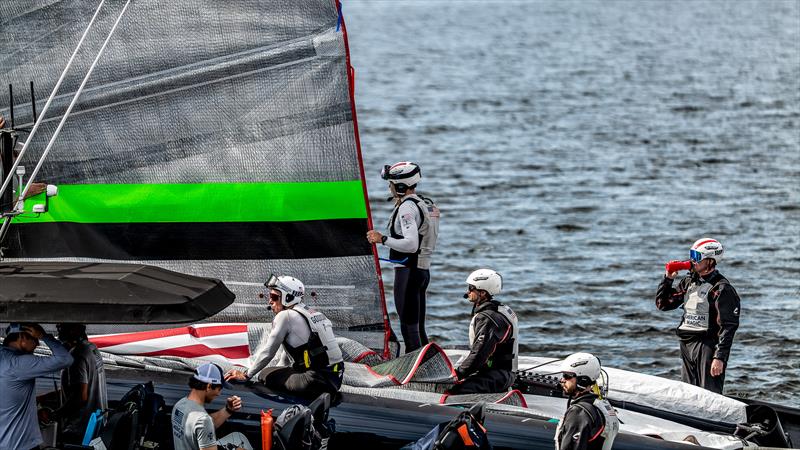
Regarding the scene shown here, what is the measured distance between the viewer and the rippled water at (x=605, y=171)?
2109 centimetres

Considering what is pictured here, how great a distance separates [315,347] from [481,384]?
5.59 ft

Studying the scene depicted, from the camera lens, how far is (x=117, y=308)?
10.0 meters

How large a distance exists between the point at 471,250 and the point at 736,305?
13.0 m

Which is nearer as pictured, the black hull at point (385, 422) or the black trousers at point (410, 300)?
the black hull at point (385, 422)

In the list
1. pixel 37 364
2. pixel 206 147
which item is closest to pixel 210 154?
pixel 206 147

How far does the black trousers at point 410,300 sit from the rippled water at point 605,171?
520cm

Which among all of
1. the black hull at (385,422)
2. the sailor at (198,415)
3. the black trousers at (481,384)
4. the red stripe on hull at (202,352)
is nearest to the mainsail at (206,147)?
the red stripe on hull at (202,352)

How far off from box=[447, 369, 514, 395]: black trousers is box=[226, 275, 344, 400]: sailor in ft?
4.05

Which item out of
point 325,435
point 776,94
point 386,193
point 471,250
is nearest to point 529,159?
point 386,193

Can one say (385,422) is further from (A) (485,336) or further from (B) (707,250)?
(B) (707,250)

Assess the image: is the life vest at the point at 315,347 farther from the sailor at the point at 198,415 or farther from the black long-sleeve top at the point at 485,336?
the sailor at the point at 198,415

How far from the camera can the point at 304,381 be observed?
1197 cm

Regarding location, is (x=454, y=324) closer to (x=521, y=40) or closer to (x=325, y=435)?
(x=325, y=435)

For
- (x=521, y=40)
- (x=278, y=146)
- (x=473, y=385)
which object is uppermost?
(x=278, y=146)
